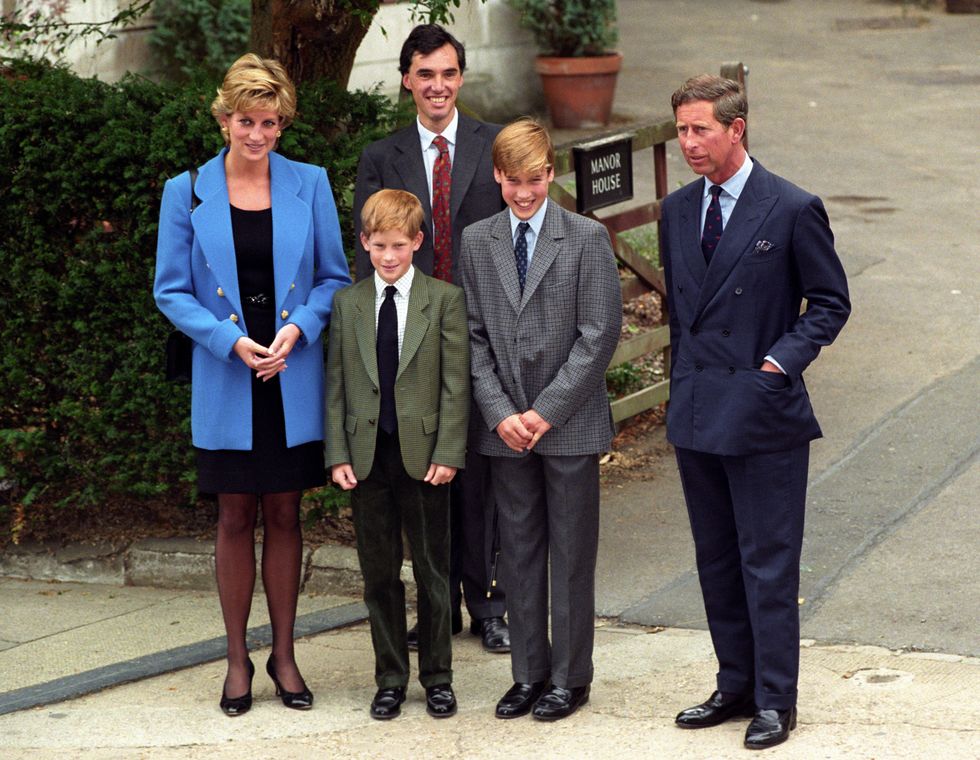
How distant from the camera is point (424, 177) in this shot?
5371 mm

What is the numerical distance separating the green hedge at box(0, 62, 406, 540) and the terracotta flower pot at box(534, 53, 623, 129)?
31.6 ft

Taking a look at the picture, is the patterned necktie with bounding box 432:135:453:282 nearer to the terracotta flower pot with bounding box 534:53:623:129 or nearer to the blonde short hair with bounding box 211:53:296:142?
the blonde short hair with bounding box 211:53:296:142

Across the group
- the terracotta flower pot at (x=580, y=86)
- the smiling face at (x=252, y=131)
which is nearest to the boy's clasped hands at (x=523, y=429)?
the smiling face at (x=252, y=131)

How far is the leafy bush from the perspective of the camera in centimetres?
1376

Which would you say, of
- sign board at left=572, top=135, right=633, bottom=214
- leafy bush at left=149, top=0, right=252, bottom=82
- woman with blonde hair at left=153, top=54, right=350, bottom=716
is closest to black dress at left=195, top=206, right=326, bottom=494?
woman with blonde hair at left=153, top=54, right=350, bottom=716

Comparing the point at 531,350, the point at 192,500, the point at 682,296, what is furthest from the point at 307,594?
the point at 682,296

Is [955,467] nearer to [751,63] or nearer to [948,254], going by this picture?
[948,254]

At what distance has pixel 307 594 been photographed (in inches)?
252

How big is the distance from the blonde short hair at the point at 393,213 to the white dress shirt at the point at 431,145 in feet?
1.67

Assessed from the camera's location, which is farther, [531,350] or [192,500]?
[192,500]

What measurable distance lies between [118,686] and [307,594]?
43.7 inches

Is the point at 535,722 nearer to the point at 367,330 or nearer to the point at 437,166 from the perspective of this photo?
the point at 367,330

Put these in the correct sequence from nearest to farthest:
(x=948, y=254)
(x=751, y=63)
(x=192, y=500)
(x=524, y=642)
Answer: (x=524, y=642) < (x=192, y=500) < (x=948, y=254) < (x=751, y=63)

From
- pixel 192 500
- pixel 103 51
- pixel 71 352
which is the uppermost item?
pixel 103 51
